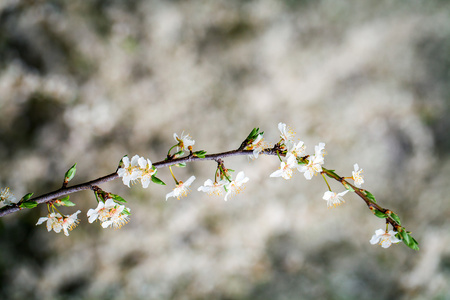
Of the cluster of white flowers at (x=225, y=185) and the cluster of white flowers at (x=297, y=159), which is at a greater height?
the cluster of white flowers at (x=225, y=185)

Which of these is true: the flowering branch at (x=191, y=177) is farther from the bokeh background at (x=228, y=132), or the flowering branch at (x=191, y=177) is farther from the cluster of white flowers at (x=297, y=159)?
the bokeh background at (x=228, y=132)

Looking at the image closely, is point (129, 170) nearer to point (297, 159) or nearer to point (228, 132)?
point (297, 159)

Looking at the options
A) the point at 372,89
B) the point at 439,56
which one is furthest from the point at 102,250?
the point at 439,56

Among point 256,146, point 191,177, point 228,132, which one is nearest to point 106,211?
point 191,177

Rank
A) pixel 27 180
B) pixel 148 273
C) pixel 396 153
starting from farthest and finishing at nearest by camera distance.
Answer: pixel 396 153 < pixel 148 273 < pixel 27 180

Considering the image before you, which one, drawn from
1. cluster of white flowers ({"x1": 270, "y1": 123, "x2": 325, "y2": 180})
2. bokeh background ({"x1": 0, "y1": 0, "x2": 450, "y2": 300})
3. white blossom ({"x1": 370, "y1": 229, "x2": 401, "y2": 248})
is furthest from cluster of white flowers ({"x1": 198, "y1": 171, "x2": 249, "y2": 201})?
bokeh background ({"x1": 0, "y1": 0, "x2": 450, "y2": 300})

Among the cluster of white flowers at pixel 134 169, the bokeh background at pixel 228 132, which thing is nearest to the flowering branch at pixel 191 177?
the cluster of white flowers at pixel 134 169

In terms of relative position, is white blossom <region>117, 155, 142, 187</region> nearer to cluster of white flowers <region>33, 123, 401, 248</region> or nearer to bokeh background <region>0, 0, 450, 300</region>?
cluster of white flowers <region>33, 123, 401, 248</region>

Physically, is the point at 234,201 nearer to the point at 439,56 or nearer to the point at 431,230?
the point at 431,230
